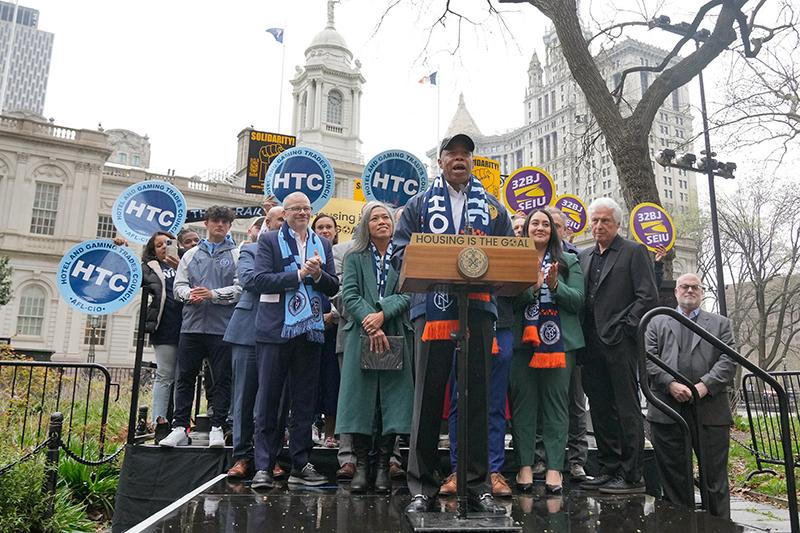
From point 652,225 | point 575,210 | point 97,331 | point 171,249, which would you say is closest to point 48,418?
point 171,249

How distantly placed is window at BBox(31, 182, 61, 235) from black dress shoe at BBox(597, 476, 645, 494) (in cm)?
4149

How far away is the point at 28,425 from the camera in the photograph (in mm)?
9211

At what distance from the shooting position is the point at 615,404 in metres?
4.56

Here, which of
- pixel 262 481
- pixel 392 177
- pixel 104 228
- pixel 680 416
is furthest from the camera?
pixel 104 228

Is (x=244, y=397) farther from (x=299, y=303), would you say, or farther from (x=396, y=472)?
(x=396, y=472)

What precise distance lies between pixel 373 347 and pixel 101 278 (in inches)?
152

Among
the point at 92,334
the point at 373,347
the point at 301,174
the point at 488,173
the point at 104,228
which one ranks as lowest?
the point at 373,347

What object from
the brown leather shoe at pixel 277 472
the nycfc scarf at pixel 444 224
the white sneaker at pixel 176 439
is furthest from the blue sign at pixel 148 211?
the nycfc scarf at pixel 444 224

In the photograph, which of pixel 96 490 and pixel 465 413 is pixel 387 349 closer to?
pixel 465 413

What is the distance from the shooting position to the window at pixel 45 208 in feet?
124

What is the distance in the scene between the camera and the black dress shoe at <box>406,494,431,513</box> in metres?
3.37

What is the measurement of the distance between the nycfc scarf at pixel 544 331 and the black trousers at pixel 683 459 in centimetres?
134

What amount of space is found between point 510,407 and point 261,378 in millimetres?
2001

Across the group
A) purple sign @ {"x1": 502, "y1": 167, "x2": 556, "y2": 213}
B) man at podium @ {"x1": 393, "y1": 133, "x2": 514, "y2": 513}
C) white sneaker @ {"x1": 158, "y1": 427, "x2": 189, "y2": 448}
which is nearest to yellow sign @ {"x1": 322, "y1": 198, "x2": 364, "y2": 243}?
purple sign @ {"x1": 502, "y1": 167, "x2": 556, "y2": 213}
